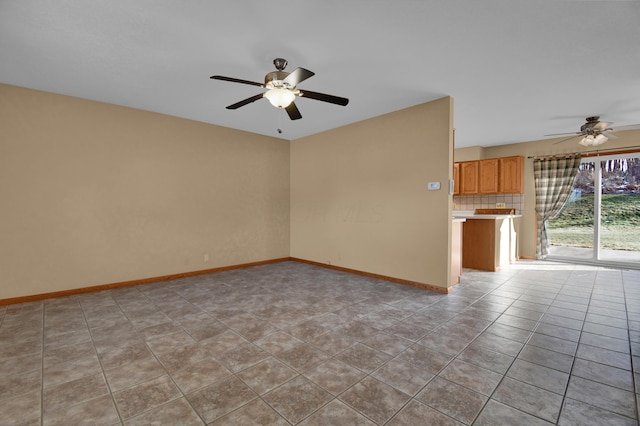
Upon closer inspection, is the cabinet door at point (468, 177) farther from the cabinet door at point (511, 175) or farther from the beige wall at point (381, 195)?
the beige wall at point (381, 195)

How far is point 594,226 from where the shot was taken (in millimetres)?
5586

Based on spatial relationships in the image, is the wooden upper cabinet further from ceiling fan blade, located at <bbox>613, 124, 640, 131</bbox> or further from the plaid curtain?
ceiling fan blade, located at <bbox>613, 124, 640, 131</bbox>

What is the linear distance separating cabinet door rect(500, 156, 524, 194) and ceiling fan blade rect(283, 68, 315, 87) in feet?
18.4

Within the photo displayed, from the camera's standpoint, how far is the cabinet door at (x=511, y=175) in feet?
19.9

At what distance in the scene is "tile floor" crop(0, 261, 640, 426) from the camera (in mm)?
1604

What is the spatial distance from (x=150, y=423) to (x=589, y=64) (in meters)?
4.67

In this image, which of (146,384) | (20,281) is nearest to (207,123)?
(20,281)

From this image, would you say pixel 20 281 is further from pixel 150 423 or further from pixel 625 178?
pixel 625 178

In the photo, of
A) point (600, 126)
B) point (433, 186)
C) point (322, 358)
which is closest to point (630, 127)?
point (600, 126)

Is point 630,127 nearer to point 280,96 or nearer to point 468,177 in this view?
point 468,177

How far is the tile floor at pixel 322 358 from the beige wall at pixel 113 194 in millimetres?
545

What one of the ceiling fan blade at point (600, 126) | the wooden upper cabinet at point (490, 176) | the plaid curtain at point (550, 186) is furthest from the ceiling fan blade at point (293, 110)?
the plaid curtain at point (550, 186)

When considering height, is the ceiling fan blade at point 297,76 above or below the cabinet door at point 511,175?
above

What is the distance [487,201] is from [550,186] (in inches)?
47.0
